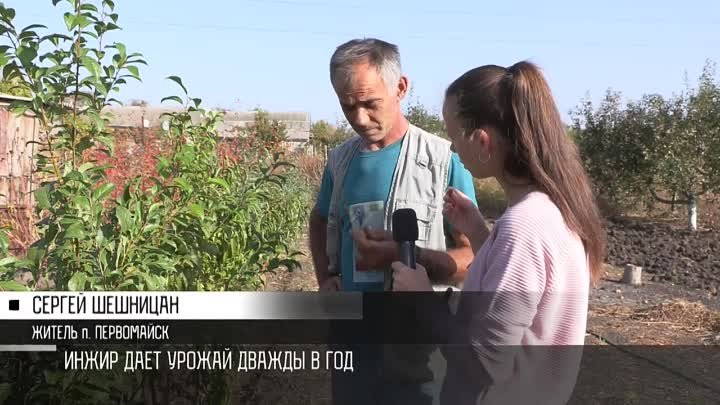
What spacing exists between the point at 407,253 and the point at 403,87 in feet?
2.22

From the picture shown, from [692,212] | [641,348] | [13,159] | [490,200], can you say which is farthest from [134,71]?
[490,200]

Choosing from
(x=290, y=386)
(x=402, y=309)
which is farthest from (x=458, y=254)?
(x=290, y=386)

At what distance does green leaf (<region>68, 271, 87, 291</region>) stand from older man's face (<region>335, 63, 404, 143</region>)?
2.73 ft

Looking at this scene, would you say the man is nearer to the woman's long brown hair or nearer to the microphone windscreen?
the microphone windscreen

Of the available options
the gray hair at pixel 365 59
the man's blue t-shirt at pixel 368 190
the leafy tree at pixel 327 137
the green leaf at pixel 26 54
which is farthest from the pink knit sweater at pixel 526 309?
the leafy tree at pixel 327 137

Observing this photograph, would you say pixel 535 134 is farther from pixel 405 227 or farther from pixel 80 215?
pixel 80 215

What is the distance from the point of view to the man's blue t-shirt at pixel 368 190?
2.40m

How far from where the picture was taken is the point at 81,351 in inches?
85.4

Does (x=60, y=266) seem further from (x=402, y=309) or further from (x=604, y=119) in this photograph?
(x=604, y=119)

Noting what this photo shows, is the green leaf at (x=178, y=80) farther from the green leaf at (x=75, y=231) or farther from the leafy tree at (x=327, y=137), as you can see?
the leafy tree at (x=327, y=137)

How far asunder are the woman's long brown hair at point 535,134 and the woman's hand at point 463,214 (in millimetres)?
369

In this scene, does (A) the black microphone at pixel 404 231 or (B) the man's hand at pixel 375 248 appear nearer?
(A) the black microphone at pixel 404 231

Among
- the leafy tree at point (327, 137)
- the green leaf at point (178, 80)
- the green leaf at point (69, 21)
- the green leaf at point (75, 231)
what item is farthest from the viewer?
the leafy tree at point (327, 137)

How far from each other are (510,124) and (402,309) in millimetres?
619
